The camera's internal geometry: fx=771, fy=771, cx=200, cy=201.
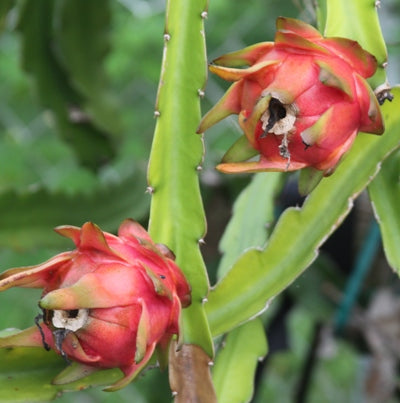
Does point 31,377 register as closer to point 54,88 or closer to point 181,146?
point 181,146

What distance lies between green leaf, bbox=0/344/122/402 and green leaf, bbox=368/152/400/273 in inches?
10.9

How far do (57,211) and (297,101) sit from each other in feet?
2.55

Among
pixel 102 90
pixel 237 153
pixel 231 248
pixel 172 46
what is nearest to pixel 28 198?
pixel 102 90

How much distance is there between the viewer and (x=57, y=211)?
1.25m

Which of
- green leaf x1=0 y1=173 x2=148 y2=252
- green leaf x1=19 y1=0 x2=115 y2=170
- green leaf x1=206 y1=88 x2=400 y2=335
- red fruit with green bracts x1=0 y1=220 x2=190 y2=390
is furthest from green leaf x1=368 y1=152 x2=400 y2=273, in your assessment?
green leaf x1=19 y1=0 x2=115 y2=170

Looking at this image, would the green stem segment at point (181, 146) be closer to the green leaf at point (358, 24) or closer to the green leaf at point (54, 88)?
the green leaf at point (358, 24)

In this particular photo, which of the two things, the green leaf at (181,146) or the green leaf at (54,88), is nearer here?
the green leaf at (181,146)

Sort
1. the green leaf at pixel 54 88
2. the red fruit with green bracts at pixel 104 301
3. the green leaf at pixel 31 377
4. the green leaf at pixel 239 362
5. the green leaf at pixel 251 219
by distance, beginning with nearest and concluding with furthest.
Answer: the red fruit with green bracts at pixel 104 301 → the green leaf at pixel 31 377 → the green leaf at pixel 239 362 → the green leaf at pixel 251 219 → the green leaf at pixel 54 88

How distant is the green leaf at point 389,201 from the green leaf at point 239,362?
0.54 ft

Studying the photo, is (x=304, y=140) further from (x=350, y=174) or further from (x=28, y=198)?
(x=28, y=198)

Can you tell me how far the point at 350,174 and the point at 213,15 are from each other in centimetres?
175

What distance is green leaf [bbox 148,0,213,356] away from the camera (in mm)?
675

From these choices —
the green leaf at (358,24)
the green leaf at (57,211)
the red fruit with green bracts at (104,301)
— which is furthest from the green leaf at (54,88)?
the red fruit with green bracts at (104,301)

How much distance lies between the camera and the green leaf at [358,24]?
69 centimetres
